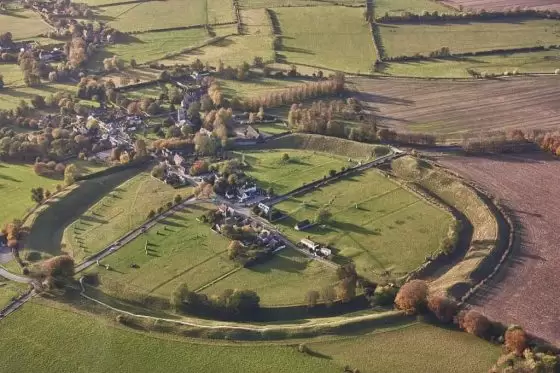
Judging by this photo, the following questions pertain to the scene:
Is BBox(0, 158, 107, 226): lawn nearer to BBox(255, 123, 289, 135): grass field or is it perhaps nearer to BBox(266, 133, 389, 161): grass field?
BBox(255, 123, 289, 135): grass field

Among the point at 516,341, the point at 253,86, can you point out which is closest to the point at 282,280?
the point at 516,341

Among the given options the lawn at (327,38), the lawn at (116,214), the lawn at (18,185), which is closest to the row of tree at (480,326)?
the lawn at (116,214)

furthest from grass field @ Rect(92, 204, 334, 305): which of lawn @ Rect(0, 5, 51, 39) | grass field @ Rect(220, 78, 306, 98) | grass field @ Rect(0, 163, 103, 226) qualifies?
lawn @ Rect(0, 5, 51, 39)

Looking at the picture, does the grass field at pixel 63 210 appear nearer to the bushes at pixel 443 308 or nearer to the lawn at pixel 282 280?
the lawn at pixel 282 280

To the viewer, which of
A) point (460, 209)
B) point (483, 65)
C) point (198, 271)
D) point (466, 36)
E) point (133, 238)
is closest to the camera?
point (198, 271)

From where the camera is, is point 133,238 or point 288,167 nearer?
point 133,238

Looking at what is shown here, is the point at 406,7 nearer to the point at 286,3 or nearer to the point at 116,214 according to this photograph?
the point at 286,3

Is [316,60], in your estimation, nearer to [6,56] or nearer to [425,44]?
[425,44]
